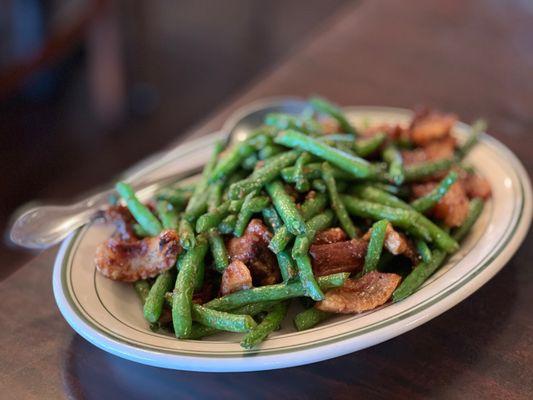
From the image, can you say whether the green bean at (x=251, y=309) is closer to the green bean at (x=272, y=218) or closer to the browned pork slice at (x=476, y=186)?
the green bean at (x=272, y=218)

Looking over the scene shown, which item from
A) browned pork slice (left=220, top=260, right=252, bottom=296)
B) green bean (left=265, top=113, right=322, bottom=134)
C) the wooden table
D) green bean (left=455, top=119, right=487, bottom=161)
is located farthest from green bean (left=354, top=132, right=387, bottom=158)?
browned pork slice (left=220, top=260, right=252, bottom=296)

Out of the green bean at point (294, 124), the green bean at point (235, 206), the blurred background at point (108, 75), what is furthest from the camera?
the blurred background at point (108, 75)

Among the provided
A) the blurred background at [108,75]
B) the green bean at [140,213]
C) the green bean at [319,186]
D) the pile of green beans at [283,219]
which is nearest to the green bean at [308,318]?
the pile of green beans at [283,219]

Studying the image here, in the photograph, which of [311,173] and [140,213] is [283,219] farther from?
[140,213]

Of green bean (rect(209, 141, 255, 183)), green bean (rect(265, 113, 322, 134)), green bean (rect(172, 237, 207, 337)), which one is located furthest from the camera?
green bean (rect(265, 113, 322, 134))

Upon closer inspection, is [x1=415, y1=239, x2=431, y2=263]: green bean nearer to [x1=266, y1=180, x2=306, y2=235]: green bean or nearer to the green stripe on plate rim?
the green stripe on plate rim
